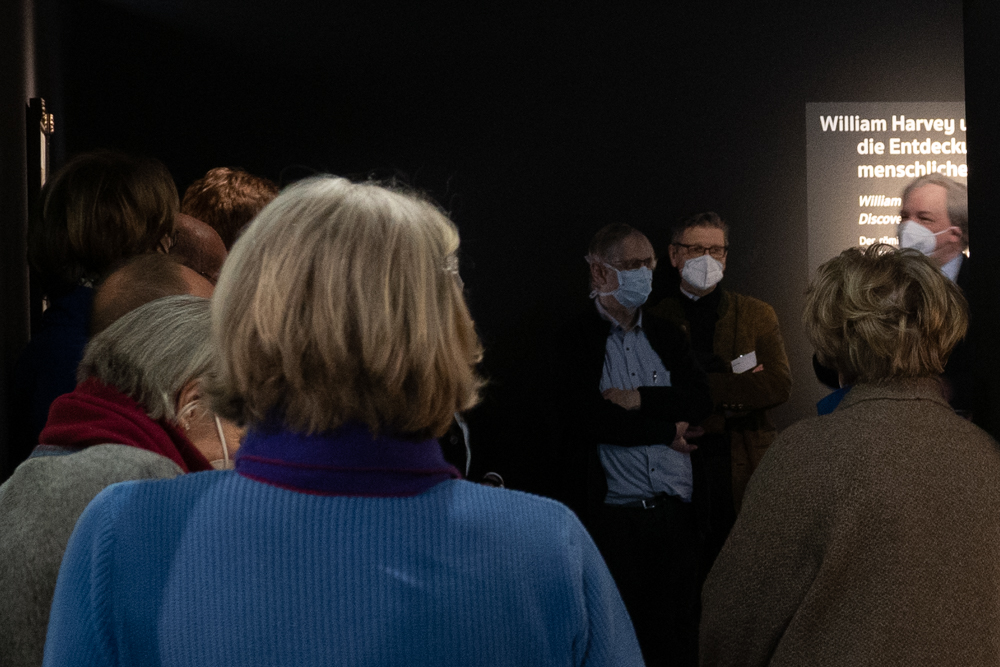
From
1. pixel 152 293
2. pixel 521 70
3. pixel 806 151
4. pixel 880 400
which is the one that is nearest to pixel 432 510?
pixel 152 293

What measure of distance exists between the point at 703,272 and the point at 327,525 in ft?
13.7

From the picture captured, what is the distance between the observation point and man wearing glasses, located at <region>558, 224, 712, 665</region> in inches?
166

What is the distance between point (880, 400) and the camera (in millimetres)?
2168

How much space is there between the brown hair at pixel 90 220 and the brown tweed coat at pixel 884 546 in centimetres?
172

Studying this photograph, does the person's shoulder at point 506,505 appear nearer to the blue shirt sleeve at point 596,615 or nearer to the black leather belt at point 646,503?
the blue shirt sleeve at point 596,615

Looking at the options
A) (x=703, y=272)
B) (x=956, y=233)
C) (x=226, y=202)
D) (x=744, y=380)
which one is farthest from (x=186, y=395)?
(x=956, y=233)

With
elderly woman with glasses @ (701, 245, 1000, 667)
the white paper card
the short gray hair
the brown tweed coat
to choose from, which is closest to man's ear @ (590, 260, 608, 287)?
the white paper card

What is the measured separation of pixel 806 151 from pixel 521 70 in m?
1.59

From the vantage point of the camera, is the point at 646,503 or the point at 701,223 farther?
the point at 701,223

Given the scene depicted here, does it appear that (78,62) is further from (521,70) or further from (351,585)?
(351,585)

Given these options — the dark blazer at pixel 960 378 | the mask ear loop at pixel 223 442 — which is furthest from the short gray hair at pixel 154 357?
the dark blazer at pixel 960 378

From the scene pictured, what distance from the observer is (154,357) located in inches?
67.7

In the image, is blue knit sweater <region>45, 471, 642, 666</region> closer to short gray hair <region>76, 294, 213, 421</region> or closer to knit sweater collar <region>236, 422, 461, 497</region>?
knit sweater collar <region>236, 422, 461, 497</region>

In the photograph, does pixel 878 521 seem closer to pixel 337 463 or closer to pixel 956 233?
pixel 337 463
